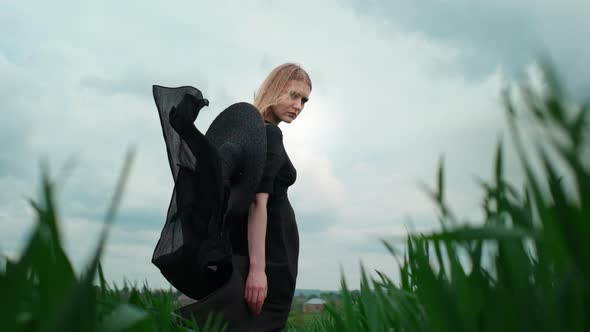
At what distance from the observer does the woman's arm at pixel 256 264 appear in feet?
9.00

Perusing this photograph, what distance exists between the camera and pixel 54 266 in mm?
460

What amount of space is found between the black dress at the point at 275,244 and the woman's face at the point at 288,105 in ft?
0.68

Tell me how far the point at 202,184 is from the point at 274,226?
66 cm

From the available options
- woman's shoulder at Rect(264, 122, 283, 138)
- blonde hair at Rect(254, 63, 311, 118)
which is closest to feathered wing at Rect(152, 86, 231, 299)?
woman's shoulder at Rect(264, 122, 283, 138)

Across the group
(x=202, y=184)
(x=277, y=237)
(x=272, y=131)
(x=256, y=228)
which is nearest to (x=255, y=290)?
(x=256, y=228)

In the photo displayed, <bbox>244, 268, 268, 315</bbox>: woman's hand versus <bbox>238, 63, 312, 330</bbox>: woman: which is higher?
<bbox>238, 63, 312, 330</bbox>: woman

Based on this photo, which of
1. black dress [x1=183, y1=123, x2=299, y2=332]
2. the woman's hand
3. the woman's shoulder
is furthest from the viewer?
the woman's shoulder

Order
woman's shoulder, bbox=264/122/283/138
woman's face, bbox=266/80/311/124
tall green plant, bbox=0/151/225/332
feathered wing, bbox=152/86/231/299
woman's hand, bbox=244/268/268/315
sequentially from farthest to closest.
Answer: woman's face, bbox=266/80/311/124 < woman's shoulder, bbox=264/122/283/138 < woman's hand, bbox=244/268/268/315 < feathered wing, bbox=152/86/231/299 < tall green plant, bbox=0/151/225/332

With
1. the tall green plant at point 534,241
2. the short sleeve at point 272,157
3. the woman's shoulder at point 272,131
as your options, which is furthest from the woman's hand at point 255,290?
the tall green plant at point 534,241

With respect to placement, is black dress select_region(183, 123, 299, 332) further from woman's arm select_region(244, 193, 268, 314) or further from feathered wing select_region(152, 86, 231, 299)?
feathered wing select_region(152, 86, 231, 299)

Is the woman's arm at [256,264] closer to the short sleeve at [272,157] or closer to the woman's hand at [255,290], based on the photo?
the woman's hand at [255,290]

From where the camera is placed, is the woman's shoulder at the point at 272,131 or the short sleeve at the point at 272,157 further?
the woman's shoulder at the point at 272,131

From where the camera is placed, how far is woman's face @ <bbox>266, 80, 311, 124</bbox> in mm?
3357

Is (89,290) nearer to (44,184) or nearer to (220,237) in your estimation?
(44,184)
